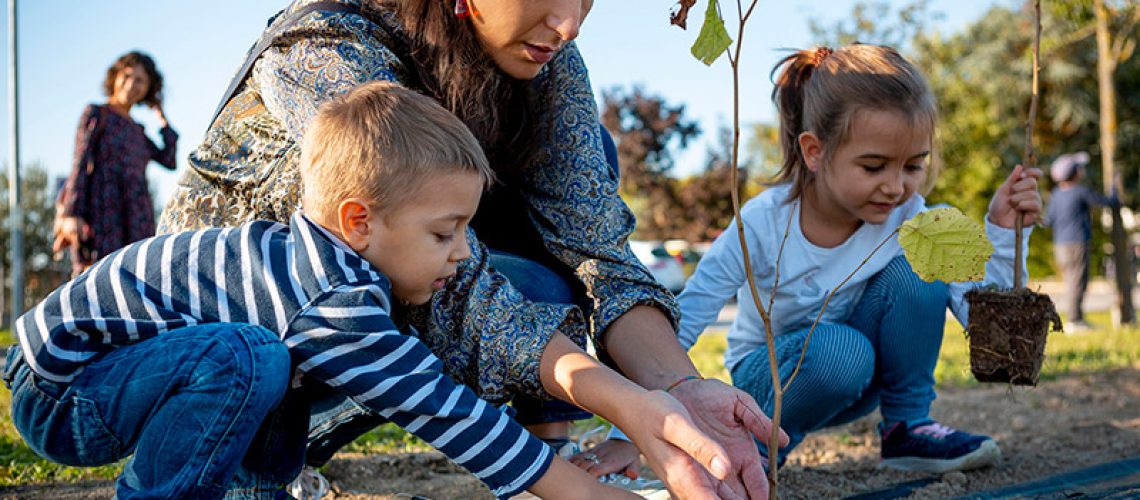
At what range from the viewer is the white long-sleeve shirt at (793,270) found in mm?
2545

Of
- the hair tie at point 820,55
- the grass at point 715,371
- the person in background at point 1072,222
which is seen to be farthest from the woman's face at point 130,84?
the person in background at point 1072,222

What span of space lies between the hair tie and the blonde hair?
1.49m

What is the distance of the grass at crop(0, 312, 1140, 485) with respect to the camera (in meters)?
2.47

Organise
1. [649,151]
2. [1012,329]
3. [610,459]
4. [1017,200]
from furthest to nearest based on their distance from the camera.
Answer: [649,151] < [1017,200] < [1012,329] < [610,459]

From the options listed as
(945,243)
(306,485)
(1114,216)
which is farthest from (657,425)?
(1114,216)

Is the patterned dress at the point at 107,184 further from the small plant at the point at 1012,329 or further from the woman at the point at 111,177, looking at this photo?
the small plant at the point at 1012,329

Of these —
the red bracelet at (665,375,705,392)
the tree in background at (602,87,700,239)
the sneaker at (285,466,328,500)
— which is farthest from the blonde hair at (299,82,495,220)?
the tree in background at (602,87,700,239)

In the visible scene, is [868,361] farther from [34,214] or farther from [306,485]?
[34,214]

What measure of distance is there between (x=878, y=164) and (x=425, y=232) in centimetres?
144

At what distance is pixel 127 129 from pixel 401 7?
4.07 metres

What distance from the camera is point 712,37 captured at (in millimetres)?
1476

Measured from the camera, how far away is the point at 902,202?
259 centimetres

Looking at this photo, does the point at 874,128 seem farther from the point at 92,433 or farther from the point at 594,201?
the point at 92,433

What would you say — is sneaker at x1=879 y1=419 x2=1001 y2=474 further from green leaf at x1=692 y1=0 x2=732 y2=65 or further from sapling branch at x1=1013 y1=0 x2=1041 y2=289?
green leaf at x1=692 y1=0 x2=732 y2=65
